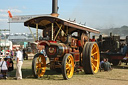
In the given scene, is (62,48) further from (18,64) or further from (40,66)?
(18,64)

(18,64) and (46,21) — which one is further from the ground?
(46,21)

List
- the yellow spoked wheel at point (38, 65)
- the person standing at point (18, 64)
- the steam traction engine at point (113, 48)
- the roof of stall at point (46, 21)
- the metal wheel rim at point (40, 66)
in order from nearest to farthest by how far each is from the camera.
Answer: the person standing at point (18, 64), the roof of stall at point (46, 21), the yellow spoked wheel at point (38, 65), the metal wheel rim at point (40, 66), the steam traction engine at point (113, 48)

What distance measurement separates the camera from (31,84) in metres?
6.52

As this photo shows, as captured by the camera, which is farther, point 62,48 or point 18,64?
point 62,48

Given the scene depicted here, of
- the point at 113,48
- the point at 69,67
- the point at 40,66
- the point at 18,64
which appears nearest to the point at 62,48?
the point at 69,67

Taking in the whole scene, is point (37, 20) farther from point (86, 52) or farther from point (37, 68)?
point (86, 52)

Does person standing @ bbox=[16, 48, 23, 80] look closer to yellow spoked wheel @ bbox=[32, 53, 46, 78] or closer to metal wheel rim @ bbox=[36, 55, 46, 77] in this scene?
yellow spoked wheel @ bbox=[32, 53, 46, 78]

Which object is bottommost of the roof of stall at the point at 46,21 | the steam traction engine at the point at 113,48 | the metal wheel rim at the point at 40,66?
the metal wheel rim at the point at 40,66

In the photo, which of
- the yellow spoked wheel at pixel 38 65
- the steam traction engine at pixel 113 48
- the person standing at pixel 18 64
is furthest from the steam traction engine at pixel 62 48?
the steam traction engine at pixel 113 48

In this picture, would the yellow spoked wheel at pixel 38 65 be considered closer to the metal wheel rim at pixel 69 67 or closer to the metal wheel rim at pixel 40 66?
the metal wheel rim at pixel 40 66

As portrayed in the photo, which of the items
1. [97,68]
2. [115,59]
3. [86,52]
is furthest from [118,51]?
[86,52]

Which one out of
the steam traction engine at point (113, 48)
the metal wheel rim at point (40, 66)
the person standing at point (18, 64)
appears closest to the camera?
the person standing at point (18, 64)

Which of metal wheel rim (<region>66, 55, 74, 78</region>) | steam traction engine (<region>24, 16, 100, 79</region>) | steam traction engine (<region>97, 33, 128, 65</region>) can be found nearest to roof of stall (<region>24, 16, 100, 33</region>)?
steam traction engine (<region>24, 16, 100, 79</region>)

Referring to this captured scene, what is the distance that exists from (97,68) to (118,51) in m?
4.11
